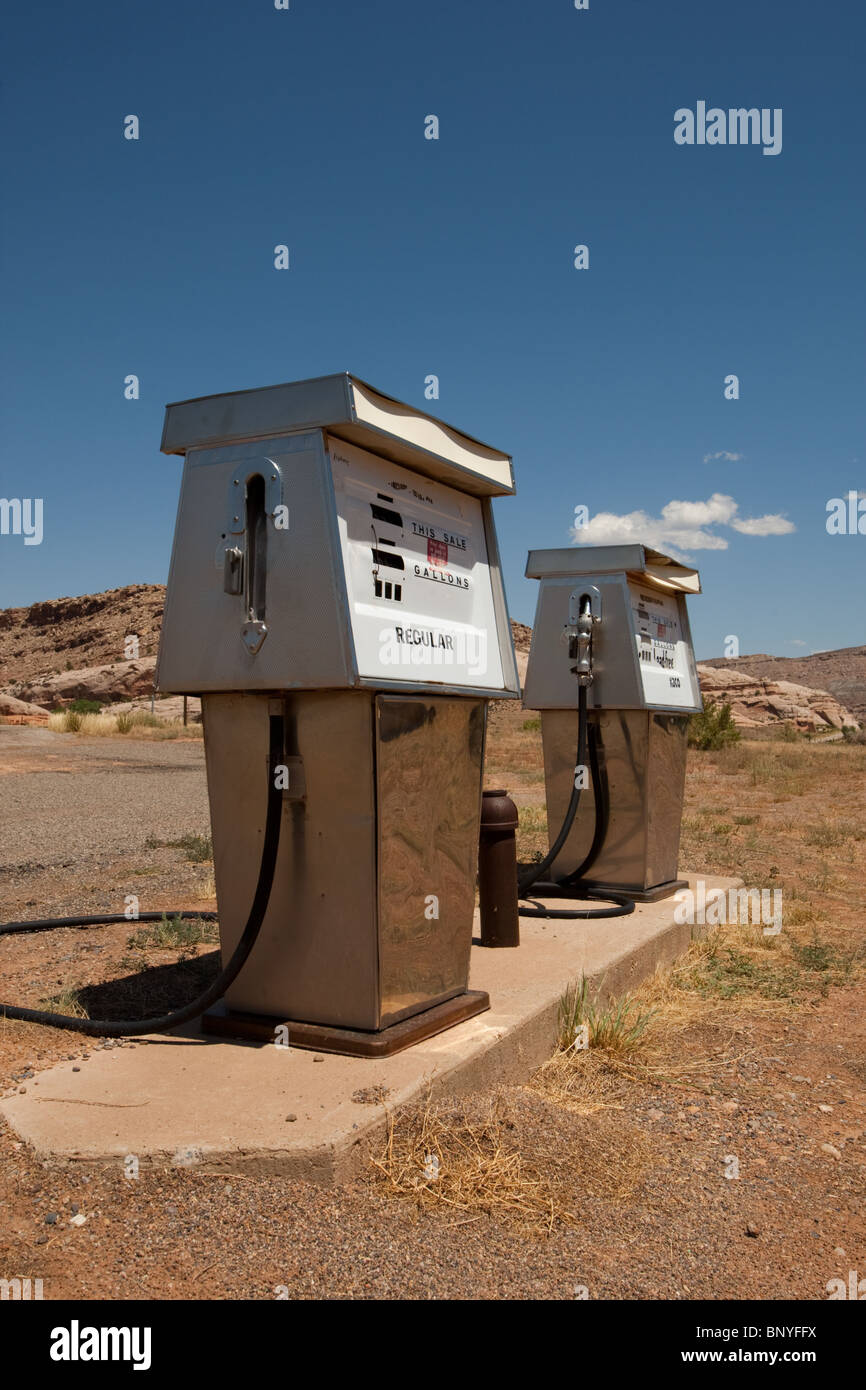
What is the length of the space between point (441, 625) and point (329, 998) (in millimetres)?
1419

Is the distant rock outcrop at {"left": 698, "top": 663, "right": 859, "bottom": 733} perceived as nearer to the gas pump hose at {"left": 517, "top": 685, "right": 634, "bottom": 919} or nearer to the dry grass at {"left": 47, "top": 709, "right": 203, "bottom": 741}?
the dry grass at {"left": 47, "top": 709, "right": 203, "bottom": 741}

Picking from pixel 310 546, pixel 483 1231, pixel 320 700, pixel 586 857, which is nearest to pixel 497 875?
pixel 586 857

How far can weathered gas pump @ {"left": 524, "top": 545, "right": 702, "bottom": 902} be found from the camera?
6668 millimetres

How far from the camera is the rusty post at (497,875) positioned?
17.8 ft

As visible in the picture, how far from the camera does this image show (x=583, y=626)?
21.7 ft

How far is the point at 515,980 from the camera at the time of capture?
4.83 meters

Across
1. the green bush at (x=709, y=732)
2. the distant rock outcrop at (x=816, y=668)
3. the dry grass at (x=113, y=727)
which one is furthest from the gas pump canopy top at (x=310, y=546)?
the distant rock outcrop at (x=816, y=668)

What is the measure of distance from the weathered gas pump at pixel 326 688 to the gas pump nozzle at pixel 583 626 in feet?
8.24

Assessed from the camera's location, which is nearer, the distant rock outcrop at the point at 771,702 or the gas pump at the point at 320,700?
the gas pump at the point at 320,700

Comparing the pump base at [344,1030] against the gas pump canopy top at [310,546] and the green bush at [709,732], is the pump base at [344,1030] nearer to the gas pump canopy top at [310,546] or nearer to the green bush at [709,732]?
the gas pump canopy top at [310,546]

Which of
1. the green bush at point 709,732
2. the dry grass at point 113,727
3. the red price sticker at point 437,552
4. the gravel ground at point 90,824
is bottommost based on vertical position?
the gravel ground at point 90,824

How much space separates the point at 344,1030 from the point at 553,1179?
90cm
